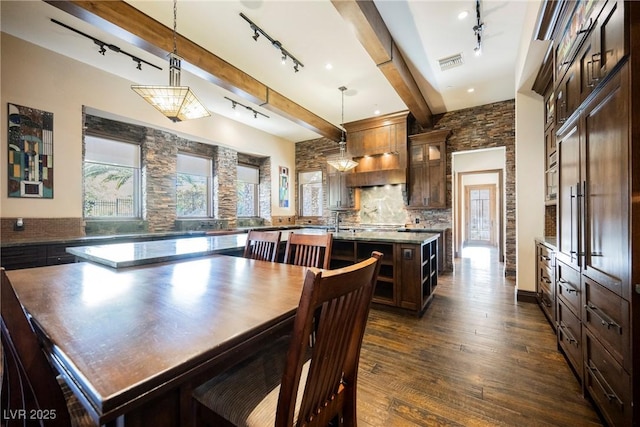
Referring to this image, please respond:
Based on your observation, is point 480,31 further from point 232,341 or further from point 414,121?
point 232,341

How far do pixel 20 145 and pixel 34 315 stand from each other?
346cm

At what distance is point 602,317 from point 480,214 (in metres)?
8.94

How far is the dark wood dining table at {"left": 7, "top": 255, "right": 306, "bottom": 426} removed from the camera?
0.56m

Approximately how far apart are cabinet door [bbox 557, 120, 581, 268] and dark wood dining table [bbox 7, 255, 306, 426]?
186 centimetres

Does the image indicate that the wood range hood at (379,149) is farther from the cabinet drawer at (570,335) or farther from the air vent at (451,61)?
the cabinet drawer at (570,335)

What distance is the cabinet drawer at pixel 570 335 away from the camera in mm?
1690

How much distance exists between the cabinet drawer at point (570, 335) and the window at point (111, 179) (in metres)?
5.65

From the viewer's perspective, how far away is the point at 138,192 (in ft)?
14.8

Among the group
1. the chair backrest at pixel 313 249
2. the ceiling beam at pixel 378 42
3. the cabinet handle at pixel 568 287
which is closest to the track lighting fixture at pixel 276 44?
the ceiling beam at pixel 378 42

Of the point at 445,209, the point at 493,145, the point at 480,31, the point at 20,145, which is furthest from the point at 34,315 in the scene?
the point at 493,145

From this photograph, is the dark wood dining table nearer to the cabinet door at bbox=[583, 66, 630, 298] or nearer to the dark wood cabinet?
the cabinet door at bbox=[583, 66, 630, 298]

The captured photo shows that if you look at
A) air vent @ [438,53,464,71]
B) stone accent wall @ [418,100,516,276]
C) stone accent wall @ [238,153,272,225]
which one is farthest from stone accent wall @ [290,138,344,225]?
air vent @ [438,53,464,71]

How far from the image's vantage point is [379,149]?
5625 mm

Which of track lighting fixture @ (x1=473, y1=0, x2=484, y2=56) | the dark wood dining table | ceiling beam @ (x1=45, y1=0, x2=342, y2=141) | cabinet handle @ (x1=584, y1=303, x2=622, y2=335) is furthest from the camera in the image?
track lighting fixture @ (x1=473, y1=0, x2=484, y2=56)
